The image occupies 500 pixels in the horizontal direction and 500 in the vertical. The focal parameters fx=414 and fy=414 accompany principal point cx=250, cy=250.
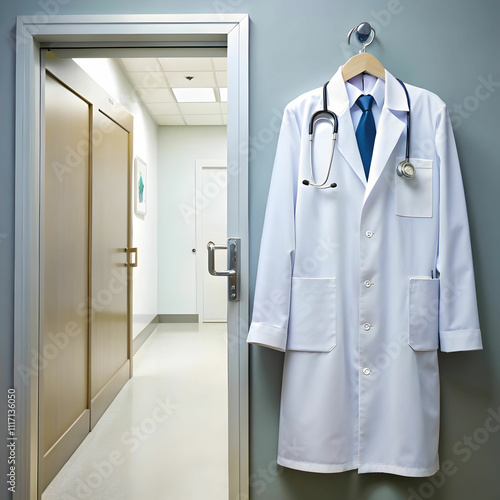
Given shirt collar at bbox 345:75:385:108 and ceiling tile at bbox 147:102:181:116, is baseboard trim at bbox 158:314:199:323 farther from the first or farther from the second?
shirt collar at bbox 345:75:385:108

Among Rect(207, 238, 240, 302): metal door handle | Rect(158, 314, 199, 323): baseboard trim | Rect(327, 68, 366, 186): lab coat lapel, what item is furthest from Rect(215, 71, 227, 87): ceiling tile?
Rect(158, 314, 199, 323): baseboard trim

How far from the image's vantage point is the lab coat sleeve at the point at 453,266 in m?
1.28

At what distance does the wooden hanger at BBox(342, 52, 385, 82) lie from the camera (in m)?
1.35

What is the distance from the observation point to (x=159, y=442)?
2.21m

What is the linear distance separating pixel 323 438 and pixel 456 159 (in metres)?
0.98

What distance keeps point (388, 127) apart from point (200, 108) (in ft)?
10.8

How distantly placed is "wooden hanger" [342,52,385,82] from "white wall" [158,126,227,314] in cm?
366

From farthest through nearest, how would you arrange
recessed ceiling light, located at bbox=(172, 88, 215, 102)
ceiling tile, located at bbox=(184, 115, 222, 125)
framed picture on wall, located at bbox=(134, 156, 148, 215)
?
1. ceiling tile, located at bbox=(184, 115, 222, 125)
2. recessed ceiling light, located at bbox=(172, 88, 215, 102)
3. framed picture on wall, located at bbox=(134, 156, 148, 215)

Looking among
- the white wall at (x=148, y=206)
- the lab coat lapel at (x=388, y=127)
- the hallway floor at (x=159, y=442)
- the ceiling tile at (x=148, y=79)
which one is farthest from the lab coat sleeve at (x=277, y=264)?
the ceiling tile at (x=148, y=79)

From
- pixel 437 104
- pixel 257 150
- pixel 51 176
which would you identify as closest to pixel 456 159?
pixel 437 104

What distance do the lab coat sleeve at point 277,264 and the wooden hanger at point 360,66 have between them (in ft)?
→ 1.03

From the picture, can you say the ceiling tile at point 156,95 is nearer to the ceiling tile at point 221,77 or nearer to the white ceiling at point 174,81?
the white ceiling at point 174,81

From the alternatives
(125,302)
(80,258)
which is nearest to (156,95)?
(125,302)

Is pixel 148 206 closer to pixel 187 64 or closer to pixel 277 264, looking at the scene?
pixel 187 64
